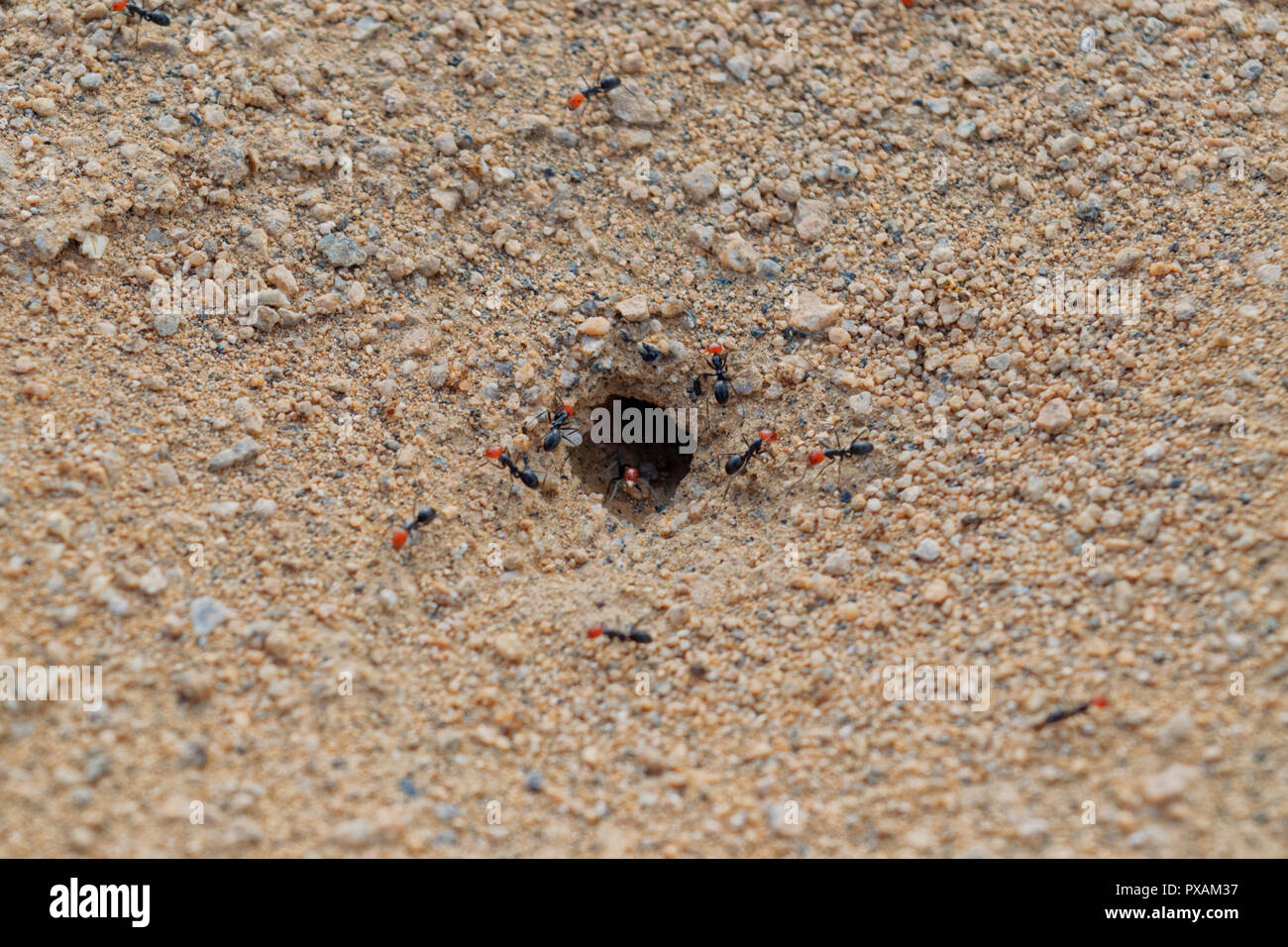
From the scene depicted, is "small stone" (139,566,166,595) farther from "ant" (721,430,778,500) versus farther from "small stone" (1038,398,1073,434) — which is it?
"small stone" (1038,398,1073,434)

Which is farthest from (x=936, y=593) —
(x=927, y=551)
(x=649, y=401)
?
(x=649, y=401)

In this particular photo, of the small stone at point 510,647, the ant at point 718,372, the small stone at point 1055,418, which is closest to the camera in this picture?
the small stone at point 510,647

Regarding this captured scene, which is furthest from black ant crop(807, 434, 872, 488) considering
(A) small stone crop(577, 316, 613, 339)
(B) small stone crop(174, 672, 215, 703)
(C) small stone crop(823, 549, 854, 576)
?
(B) small stone crop(174, 672, 215, 703)

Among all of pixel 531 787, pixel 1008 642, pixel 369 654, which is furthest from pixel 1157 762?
pixel 369 654

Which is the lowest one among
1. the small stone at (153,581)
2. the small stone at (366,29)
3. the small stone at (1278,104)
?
the small stone at (153,581)

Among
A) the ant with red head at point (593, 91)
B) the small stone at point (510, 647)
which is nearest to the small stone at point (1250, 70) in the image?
the ant with red head at point (593, 91)

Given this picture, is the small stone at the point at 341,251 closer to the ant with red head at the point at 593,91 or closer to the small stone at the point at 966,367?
the ant with red head at the point at 593,91

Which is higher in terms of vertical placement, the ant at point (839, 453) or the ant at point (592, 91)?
the ant at point (592, 91)
